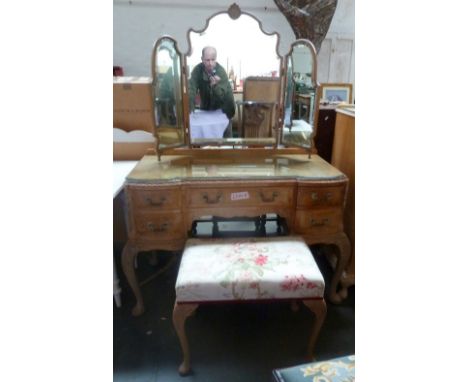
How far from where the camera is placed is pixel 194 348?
1.34 metres

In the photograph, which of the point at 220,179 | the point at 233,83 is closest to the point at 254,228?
the point at 220,179

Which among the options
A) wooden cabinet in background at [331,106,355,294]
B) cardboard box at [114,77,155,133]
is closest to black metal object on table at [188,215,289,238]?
wooden cabinet in background at [331,106,355,294]

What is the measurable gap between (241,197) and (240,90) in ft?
1.81

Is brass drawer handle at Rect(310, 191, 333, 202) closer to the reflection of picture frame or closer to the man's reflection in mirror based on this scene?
the man's reflection in mirror

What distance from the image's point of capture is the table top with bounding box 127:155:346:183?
129 centimetres

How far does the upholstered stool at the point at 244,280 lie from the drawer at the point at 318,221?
161 mm

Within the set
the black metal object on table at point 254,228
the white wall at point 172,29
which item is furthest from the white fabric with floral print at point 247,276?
the white wall at point 172,29

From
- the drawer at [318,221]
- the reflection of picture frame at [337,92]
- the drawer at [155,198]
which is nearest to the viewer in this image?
the drawer at [155,198]

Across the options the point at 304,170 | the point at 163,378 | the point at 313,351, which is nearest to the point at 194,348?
the point at 163,378

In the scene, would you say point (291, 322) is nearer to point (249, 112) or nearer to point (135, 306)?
point (135, 306)

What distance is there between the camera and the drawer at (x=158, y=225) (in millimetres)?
1293

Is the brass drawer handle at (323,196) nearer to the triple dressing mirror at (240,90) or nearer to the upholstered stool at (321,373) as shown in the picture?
the triple dressing mirror at (240,90)

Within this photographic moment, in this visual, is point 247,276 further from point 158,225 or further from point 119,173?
point 119,173

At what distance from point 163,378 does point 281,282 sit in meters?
0.63
